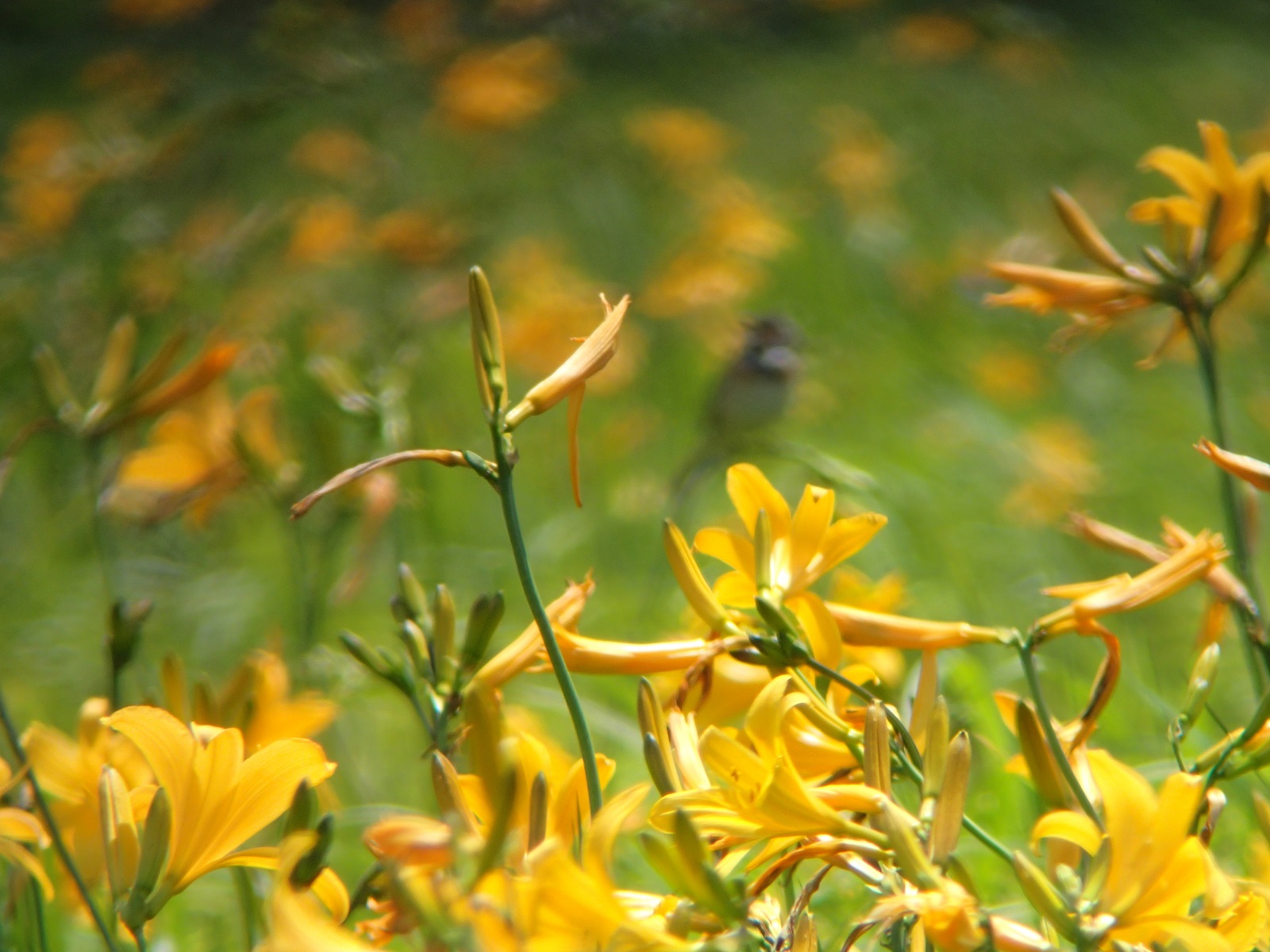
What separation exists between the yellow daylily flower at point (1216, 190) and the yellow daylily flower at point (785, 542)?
32 cm

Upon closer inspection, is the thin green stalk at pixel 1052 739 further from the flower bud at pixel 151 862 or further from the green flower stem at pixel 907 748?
the flower bud at pixel 151 862

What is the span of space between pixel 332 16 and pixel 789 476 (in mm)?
1219

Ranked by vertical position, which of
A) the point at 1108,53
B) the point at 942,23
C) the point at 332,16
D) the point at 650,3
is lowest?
the point at 1108,53

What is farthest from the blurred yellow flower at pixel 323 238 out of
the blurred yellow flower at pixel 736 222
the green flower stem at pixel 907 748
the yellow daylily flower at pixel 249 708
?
the green flower stem at pixel 907 748

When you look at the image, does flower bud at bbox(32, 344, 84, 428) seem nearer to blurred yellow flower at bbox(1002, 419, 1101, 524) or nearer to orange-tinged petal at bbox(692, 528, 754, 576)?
orange-tinged petal at bbox(692, 528, 754, 576)

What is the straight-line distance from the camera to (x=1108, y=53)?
5438mm

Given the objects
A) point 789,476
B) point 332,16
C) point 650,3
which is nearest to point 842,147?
point 650,3

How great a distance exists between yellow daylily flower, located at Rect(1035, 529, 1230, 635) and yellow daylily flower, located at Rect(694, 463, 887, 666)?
87 mm

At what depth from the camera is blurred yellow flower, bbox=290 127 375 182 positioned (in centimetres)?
267

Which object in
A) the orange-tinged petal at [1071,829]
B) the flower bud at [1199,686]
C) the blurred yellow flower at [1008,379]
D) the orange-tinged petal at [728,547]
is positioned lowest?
the blurred yellow flower at [1008,379]

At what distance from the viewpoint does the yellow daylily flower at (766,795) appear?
378 mm

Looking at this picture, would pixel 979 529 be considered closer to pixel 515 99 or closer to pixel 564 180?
pixel 515 99

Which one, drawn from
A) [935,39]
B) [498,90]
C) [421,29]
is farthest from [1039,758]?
[935,39]

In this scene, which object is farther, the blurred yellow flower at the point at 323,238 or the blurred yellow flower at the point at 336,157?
the blurred yellow flower at the point at 336,157
